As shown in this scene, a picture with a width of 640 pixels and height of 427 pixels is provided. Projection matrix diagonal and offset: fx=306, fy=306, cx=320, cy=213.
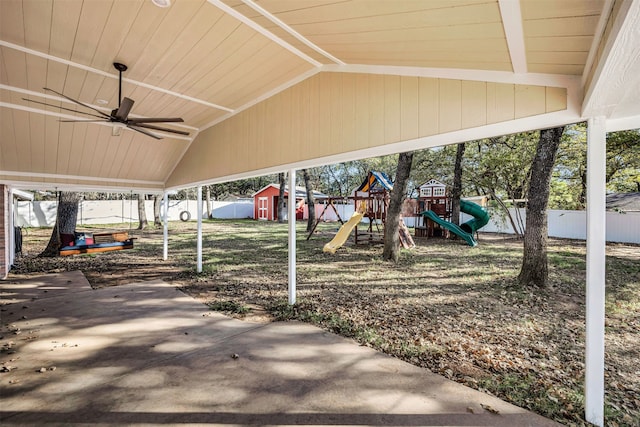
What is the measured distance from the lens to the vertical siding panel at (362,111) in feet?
10.5

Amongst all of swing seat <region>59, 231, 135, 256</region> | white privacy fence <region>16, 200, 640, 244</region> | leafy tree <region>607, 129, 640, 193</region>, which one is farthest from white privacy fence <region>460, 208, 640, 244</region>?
swing seat <region>59, 231, 135, 256</region>

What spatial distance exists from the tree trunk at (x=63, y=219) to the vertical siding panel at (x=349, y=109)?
30.1 ft

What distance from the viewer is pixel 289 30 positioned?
111 inches

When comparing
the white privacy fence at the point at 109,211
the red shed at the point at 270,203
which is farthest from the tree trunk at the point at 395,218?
the white privacy fence at the point at 109,211

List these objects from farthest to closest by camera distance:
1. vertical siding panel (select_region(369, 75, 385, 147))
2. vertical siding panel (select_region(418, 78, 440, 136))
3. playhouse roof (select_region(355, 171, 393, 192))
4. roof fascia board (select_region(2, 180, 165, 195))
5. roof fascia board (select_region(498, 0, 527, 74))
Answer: playhouse roof (select_region(355, 171, 393, 192)) < roof fascia board (select_region(2, 180, 165, 195)) < vertical siding panel (select_region(369, 75, 385, 147)) < vertical siding panel (select_region(418, 78, 440, 136)) < roof fascia board (select_region(498, 0, 527, 74))

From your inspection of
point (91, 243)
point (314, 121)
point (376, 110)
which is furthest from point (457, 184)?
point (91, 243)

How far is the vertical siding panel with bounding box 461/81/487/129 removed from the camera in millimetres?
2399

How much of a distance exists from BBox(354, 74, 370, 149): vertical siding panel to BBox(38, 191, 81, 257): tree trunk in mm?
9354

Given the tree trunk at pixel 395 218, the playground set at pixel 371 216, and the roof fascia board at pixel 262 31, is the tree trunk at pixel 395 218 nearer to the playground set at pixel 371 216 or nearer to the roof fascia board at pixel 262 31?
the playground set at pixel 371 216

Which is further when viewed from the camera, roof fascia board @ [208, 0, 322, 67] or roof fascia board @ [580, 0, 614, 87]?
roof fascia board @ [208, 0, 322, 67]

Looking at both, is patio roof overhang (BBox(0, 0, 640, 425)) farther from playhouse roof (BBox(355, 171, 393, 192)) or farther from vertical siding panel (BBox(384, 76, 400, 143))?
playhouse roof (BBox(355, 171, 393, 192))

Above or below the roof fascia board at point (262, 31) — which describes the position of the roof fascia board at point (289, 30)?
below

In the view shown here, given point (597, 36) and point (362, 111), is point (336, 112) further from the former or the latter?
point (597, 36)

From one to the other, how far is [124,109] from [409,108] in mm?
3387
